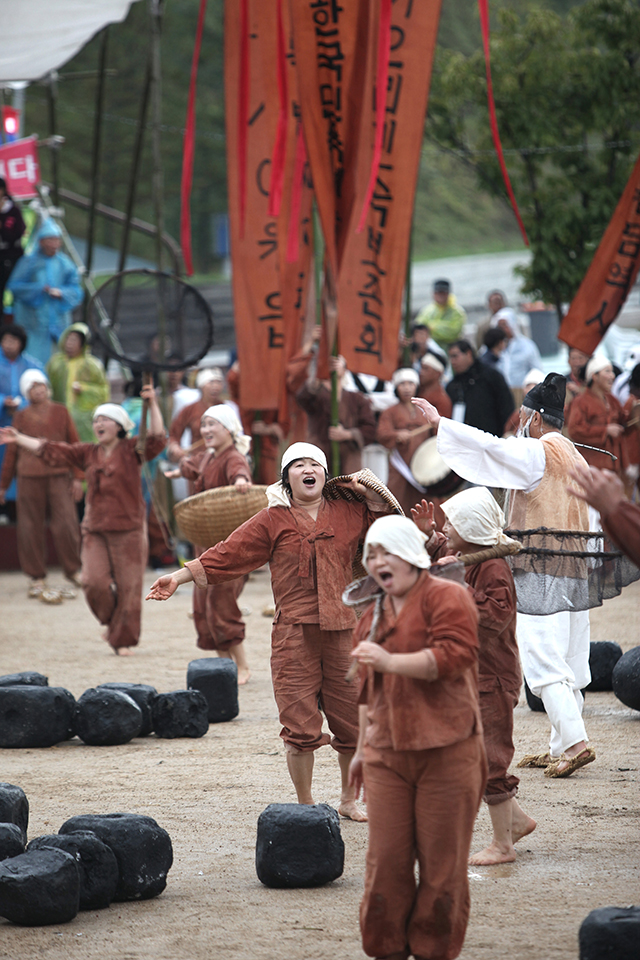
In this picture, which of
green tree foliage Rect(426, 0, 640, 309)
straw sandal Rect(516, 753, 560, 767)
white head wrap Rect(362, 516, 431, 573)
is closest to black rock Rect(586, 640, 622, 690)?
straw sandal Rect(516, 753, 560, 767)

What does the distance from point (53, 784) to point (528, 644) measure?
2.49 metres

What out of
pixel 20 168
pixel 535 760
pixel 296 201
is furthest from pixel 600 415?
pixel 20 168

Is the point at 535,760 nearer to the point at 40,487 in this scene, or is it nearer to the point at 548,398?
the point at 548,398

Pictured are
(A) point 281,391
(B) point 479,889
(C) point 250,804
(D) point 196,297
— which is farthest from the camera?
(A) point 281,391

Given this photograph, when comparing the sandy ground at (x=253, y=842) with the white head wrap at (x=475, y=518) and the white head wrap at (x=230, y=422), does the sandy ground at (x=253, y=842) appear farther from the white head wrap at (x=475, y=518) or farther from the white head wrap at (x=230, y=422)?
the white head wrap at (x=230, y=422)

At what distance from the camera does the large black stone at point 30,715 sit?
715 centimetres

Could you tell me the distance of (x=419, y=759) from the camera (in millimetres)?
3795

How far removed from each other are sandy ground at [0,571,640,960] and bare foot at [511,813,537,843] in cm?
9

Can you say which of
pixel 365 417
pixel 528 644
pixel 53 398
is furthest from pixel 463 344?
pixel 528 644

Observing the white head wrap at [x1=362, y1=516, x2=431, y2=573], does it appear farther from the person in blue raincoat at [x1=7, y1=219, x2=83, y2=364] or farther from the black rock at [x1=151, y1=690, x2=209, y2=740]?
the person in blue raincoat at [x1=7, y1=219, x2=83, y2=364]

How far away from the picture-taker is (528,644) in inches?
239

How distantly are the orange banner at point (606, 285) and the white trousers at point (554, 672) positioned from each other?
524cm

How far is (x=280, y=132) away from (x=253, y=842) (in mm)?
5900

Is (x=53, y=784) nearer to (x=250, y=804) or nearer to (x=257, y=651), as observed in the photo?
(x=250, y=804)
